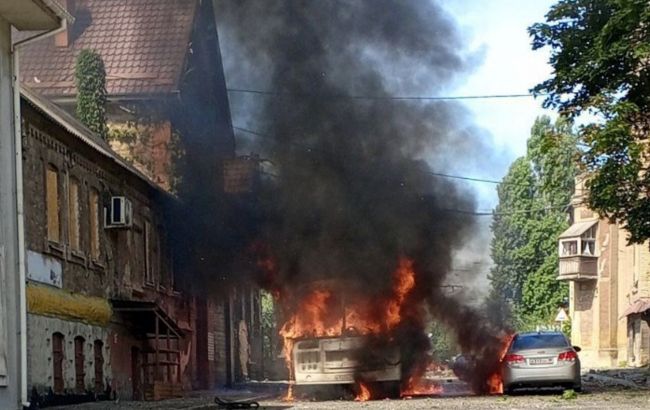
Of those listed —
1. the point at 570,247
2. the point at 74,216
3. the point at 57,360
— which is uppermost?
the point at 74,216

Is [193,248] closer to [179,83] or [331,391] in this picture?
[179,83]

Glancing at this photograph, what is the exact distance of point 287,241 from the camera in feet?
95.8

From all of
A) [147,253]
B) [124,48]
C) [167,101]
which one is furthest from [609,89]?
[124,48]

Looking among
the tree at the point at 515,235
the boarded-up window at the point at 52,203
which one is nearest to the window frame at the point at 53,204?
the boarded-up window at the point at 52,203

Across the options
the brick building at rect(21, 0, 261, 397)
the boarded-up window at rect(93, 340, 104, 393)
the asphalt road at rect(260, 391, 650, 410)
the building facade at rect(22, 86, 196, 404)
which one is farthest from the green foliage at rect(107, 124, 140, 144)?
the asphalt road at rect(260, 391, 650, 410)

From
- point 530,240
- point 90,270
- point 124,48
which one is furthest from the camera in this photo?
point 530,240

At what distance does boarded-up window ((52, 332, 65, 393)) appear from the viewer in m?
22.1

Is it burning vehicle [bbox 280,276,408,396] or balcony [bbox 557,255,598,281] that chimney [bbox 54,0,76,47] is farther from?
balcony [bbox 557,255,598,281]

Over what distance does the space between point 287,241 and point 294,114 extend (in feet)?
12.3

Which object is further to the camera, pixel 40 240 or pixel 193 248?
pixel 193 248

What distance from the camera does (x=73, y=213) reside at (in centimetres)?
2447

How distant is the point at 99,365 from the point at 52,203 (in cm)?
467

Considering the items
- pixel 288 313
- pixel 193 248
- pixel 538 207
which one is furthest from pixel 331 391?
pixel 538 207

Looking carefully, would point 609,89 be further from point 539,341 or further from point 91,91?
point 91,91
